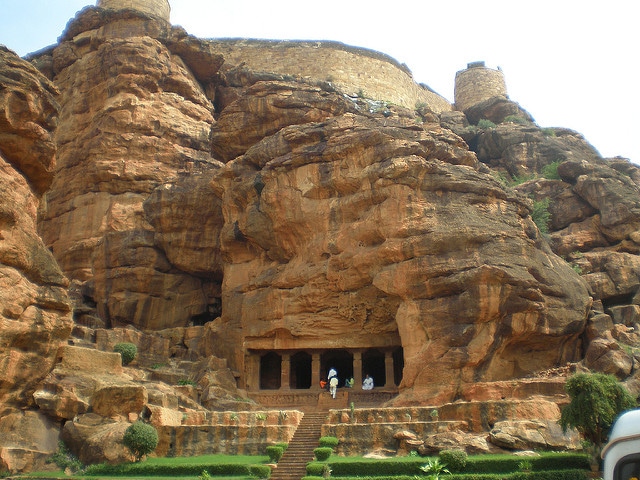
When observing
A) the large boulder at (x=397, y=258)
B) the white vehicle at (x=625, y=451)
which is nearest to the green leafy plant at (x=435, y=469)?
the large boulder at (x=397, y=258)

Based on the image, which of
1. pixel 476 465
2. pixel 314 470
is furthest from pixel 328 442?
pixel 476 465

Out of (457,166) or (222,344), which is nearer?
(457,166)

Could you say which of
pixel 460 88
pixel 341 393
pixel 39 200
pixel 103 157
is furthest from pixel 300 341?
pixel 460 88

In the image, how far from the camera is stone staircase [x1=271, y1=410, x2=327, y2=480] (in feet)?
65.4

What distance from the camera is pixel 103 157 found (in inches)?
1746

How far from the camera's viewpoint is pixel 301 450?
21.8 m

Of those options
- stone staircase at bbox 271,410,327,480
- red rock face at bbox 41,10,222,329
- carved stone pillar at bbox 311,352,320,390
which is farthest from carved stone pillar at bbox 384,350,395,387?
red rock face at bbox 41,10,222,329

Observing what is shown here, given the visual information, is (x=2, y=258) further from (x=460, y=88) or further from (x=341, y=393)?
(x=460, y=88)

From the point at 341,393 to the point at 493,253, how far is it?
9.30m

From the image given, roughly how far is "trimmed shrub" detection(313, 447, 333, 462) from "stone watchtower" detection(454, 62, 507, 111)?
49522mm

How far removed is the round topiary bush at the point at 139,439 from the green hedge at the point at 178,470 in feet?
1.98

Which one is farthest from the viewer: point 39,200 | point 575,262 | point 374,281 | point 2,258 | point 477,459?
point 575,262

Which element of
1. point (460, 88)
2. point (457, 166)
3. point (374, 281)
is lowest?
point (374, 281)

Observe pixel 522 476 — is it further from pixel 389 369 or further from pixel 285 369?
pixel 285 369
